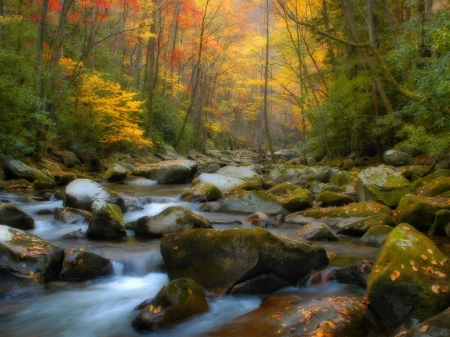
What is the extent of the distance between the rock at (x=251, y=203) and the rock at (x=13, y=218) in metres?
4.85

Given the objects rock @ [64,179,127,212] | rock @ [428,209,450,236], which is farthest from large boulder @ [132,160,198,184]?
rock @ [428,209,450,236]

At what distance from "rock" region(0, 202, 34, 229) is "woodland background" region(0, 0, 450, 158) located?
541 cm

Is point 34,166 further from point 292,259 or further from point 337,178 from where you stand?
point 292,259

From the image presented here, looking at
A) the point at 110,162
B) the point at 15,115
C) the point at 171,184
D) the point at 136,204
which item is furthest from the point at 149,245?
the point at 110,162

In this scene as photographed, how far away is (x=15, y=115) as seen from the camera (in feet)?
40.1

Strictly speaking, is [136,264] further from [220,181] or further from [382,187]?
[220,181]

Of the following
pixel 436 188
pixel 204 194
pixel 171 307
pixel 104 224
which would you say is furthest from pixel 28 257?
pixel 436 188

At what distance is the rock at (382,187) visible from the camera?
30.7 ft

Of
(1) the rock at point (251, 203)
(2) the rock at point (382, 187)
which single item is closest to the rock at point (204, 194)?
(1) the rock at point (251, 203)

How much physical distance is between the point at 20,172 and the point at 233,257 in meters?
11.4

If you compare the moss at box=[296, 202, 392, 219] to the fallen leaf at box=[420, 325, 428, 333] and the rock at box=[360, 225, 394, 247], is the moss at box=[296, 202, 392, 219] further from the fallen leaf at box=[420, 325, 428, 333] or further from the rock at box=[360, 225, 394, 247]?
the fallen leaf at box=[420, 325, 428, 333]

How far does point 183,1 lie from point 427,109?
2137 cm

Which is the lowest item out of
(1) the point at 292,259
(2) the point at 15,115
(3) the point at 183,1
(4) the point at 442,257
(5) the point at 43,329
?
(5) the point at 43,329

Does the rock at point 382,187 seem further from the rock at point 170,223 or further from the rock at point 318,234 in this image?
the rock at point 170,223
